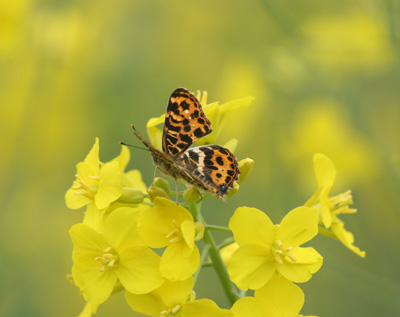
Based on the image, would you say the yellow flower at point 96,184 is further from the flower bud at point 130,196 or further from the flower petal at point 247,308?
the flower petal at point 247,308

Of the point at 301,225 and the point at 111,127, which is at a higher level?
the point at 301,225

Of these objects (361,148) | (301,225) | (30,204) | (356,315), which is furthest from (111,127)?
(301,225)

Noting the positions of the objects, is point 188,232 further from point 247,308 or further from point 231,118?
point 231,118

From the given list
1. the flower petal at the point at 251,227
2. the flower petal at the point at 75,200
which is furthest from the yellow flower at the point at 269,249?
the flower petal at the point at 75,200

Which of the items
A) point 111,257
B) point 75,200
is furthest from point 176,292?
point 75,200

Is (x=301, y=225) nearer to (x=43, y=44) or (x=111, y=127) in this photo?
(x=43, y=44)

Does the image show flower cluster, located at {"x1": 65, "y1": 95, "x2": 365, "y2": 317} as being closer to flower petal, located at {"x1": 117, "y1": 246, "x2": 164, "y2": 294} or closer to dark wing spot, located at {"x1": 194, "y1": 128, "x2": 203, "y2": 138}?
flower petal, located at {"x1": 117, "y1": 246, "x2": 164, "y2": 294}

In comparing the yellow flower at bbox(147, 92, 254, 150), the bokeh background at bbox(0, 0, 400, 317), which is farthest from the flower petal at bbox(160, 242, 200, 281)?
the bokeh background at bbox(0, 0, 400, 317)
